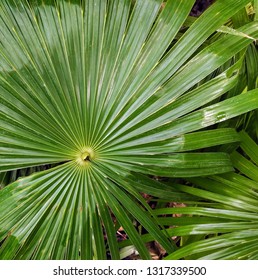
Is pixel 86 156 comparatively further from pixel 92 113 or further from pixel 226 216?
pixel 226 216

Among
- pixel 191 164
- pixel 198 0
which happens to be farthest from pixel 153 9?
pixel 198 0

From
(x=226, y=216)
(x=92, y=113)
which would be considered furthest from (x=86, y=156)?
(x=226, y=216)

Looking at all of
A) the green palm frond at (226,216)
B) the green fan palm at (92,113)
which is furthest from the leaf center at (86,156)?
the green palm frond at (226,216)

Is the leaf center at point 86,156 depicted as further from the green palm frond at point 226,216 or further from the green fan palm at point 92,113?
the green palm frond at point 226,216

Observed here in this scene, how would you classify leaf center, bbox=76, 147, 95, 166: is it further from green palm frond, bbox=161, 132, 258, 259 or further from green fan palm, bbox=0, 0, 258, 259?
green palm frond, bbox=161, 132, 258, 259

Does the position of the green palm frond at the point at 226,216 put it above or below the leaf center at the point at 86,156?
below

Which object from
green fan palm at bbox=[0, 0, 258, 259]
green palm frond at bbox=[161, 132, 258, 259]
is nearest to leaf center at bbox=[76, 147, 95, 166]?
green fan palm at bbox=[0, 0, 258, 259]
